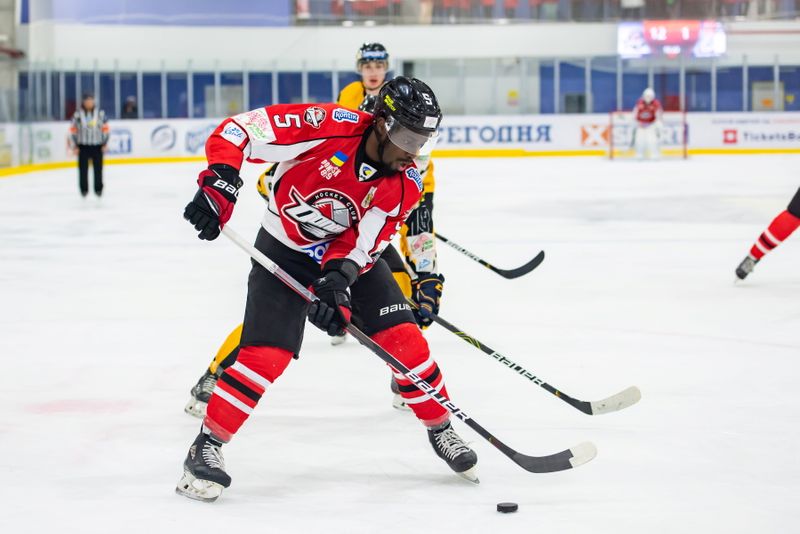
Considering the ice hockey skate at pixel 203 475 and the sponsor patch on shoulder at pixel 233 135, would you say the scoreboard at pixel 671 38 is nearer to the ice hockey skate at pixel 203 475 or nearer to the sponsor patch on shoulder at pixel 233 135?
the sponsor patch on shoulder at pixel 233 135

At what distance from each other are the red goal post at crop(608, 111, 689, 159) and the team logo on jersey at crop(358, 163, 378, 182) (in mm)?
16375

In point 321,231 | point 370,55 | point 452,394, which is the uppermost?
point 370,55

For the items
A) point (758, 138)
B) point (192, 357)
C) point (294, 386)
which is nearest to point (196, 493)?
point (294, 386)

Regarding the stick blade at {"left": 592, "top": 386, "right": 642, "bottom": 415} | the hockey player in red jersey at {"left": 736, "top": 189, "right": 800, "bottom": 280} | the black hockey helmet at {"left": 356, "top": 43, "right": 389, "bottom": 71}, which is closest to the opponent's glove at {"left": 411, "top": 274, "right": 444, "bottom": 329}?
the stick blade at {"left": 592, "top": 386, "right": 642, "bottom": 415}

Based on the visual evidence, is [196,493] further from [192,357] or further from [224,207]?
A: [192,357]

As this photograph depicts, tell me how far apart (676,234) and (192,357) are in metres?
4.65

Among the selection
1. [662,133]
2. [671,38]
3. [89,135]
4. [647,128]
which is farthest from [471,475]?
[671,38]

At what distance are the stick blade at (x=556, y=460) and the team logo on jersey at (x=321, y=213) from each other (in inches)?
27.3

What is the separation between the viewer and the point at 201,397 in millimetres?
3367

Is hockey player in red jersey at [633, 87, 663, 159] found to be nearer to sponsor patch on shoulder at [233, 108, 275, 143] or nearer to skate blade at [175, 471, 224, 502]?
sponsor patch on shoulder at [233, 108, 275, 143]

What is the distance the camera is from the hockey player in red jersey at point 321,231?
8.60 feet

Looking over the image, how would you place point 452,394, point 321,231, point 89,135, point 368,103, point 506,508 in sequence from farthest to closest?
point 89,135 < point 368,103 < point 452,394 < point 321,231 < point 506,508

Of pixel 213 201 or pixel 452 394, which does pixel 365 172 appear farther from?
pixel 452 394

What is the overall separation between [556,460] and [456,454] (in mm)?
238
